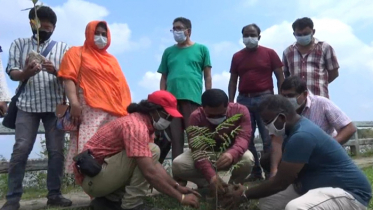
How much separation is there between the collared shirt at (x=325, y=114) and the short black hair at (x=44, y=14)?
2.69 metres

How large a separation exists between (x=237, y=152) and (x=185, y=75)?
4.22 feet

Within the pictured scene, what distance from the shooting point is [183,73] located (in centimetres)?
573

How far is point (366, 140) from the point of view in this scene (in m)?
13.2

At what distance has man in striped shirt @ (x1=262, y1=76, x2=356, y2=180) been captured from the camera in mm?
4648

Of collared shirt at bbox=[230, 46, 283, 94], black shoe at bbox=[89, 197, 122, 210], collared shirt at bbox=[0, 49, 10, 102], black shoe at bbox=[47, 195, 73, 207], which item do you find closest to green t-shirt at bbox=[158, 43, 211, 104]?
collared shirt at bbox=[230, 46, 283, 94]

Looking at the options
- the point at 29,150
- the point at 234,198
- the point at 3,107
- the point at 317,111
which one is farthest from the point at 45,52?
the point at 317,111

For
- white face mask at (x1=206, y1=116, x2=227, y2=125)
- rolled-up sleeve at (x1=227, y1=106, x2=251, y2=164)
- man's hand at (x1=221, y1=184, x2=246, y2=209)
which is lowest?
man's hand at (x1=221, y1=184, x2=246, y2=209)

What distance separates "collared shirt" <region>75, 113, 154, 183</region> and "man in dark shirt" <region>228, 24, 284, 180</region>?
5.97 feet

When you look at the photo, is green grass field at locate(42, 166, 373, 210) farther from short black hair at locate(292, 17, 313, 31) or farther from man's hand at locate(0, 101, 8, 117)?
short black hair at locate(292, 17, 313, 31)

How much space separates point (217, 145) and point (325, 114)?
111cm

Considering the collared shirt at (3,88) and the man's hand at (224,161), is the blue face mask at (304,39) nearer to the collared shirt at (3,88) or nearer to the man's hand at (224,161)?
the man's hand at (224,161)

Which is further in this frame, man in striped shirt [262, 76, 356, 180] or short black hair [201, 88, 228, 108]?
short black hair [201, 88, 228, 108]

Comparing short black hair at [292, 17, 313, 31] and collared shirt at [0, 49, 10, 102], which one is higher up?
short black hair at [292, 17, 313, 31]

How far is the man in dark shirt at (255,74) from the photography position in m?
5.96
